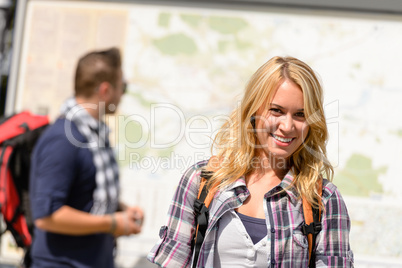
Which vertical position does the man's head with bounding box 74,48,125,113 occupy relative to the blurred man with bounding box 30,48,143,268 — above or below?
above

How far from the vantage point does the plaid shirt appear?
62.2 inches

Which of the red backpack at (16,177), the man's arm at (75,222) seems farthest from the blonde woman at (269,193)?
the red backpack at (16,177)

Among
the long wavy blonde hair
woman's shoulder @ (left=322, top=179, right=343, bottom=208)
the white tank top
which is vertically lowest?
the white tank top

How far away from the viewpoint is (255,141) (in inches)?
72.3

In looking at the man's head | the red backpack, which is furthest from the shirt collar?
the red backpack

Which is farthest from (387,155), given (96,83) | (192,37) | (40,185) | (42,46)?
(42,46)

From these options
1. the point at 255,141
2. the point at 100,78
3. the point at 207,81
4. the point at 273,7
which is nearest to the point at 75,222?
the point at 100,78

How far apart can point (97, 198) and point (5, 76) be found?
9.60 feet

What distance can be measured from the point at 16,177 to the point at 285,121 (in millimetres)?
1844

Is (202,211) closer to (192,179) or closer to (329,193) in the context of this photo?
(192,179)

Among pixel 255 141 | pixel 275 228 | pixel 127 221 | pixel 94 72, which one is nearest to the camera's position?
pixel 275 228

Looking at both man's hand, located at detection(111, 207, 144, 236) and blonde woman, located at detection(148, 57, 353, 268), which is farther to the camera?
man's hand, located at detection(111, 207, 144, 236)

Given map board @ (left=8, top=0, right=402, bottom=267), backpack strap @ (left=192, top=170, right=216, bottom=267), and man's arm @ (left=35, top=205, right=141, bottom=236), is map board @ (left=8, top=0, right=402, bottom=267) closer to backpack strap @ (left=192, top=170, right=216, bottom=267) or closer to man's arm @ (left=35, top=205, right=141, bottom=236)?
man's arm @ (left=35, top=205, right=141, bottom=236)

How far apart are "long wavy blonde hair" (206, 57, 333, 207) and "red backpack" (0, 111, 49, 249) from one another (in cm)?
146
